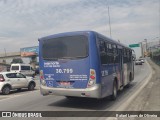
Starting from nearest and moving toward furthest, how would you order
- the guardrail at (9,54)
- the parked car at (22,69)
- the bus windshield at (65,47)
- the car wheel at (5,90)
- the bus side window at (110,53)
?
the bus windshield at (65,47)
the bus side window at (110,53)
the car wheel at (5,90)
the parked car at (22,69)
the guardrail at (9,54)

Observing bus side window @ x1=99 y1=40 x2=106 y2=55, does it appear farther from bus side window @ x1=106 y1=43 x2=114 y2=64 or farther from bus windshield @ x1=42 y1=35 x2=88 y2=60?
bus windshield @ x1=42 y1=35 x2=88 y2=60

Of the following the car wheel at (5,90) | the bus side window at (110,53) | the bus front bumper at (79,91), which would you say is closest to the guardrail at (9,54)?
A: the car wheel at (5,90)

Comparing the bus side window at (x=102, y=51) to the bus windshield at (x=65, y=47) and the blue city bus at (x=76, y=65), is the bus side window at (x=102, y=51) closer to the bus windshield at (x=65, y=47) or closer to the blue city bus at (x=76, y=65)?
the blue city bus at (x=76, y=65)

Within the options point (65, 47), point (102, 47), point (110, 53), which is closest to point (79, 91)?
point (65, 47)

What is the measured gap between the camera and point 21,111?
10.1m

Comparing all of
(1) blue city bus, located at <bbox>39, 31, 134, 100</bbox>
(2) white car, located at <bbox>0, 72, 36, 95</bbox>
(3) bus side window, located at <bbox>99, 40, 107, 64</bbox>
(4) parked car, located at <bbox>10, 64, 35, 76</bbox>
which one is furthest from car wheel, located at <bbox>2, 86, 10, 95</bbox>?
(4) parked car, located at <bbox>10, 64, 35, 76</bbox>

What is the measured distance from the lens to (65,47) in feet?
35.4

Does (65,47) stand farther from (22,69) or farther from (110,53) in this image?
(22,69)

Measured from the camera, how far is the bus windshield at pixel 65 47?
10.4 m

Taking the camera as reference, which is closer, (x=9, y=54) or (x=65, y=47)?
(x=65, y=47)

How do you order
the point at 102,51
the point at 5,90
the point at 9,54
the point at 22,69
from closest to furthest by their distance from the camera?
the point at 102,51 → the point at 5,90 → the point at 22,69 → the point at 9,54

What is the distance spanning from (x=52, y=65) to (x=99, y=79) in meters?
2.11

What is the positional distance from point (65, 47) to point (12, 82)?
28.4 feet

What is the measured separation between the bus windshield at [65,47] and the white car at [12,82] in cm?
713
